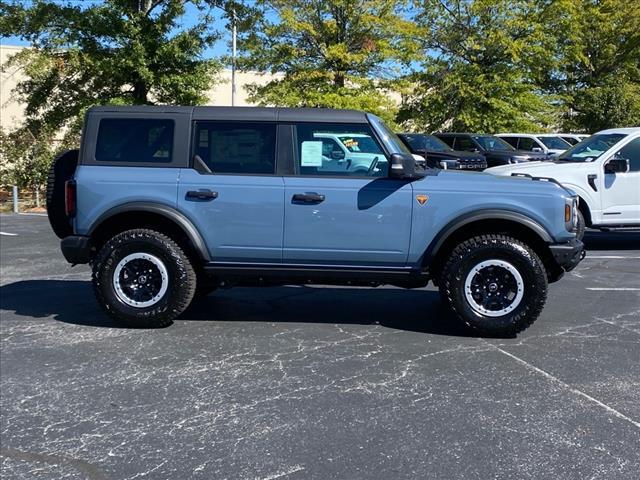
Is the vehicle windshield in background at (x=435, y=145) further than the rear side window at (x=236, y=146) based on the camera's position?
Yes

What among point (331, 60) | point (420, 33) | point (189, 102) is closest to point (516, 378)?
point (189, 102)

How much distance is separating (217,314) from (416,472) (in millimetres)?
3492

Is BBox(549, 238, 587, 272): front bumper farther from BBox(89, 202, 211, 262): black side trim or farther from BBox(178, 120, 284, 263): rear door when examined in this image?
BBox(89, 202, 211, 262): black side trim

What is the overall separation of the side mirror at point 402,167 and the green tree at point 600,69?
77.9 ft

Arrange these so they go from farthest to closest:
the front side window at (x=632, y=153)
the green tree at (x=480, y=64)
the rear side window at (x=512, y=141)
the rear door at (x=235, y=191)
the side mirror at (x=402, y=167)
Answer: the green tree at (x=480, y=64) → the rear side window at (x=512, y=141) → the front side window at (x=632, y=153) → the rear door at (x=235, y=191) → the side mirror at (x=402, y=167)

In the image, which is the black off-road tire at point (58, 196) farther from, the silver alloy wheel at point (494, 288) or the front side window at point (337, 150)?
the silver alloy wheel at point (494, 288)

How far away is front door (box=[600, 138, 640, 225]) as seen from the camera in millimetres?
9742

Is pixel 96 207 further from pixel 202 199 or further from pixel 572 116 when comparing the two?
pixel 572 116

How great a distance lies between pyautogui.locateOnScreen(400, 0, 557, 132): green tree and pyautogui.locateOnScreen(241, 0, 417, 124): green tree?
3.25m

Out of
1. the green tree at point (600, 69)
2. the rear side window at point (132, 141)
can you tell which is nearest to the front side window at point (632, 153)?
the rear side window at point (132, 141)

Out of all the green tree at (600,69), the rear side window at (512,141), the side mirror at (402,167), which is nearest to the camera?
the side mirror at (402,167)

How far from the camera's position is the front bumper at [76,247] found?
5.65m

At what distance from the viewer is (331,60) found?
21.7 meters

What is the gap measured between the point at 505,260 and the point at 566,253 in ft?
1.63
